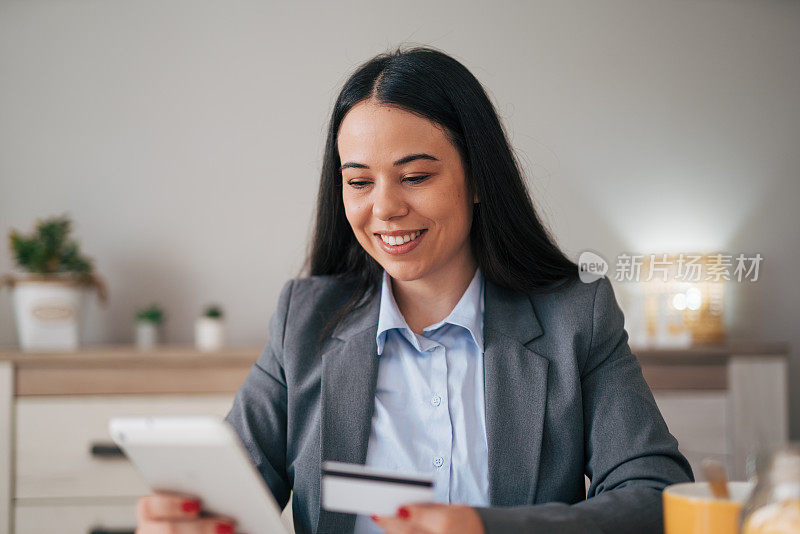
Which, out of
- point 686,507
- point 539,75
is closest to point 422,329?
point 686,507

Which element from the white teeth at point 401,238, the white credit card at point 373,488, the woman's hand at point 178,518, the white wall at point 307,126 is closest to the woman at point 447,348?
the white teeth at point 401,238

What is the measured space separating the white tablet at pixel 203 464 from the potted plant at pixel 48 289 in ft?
6.33

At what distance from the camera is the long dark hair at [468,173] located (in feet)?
4.31

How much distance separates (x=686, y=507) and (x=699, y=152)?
281 centimetres

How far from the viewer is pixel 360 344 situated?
4.47 ft

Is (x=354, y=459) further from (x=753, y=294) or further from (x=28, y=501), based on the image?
(x=753, y=294)

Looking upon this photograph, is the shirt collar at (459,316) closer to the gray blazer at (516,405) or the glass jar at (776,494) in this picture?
the gray blazer at (516,405)

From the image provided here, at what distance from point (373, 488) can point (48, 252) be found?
233 cm

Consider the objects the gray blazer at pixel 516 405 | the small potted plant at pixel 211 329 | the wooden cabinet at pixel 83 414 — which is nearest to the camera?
the gray blazer at pixel 516 405

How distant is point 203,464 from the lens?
2.77ft

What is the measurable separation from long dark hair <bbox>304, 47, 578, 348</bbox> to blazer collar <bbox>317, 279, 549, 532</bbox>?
7cm

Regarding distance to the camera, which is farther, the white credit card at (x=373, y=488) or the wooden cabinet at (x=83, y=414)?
the wooden cabinet at (x=83, y=414)

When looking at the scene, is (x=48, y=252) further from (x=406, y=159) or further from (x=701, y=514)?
(x=701, y=514)

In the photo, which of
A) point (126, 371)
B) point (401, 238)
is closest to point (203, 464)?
point (401, 238)
